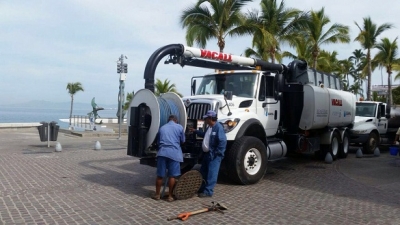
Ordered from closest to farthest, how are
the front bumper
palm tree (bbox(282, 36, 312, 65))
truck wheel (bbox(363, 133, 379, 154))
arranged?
the front bumper
truck wheel (bbox(363, 133, 379, 154))
palm tree (bbox(282, 36, 312, 65))

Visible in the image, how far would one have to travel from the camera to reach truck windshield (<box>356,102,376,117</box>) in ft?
59.7

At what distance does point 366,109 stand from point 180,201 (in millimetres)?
13109

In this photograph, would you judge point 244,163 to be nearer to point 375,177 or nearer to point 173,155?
point 173,155

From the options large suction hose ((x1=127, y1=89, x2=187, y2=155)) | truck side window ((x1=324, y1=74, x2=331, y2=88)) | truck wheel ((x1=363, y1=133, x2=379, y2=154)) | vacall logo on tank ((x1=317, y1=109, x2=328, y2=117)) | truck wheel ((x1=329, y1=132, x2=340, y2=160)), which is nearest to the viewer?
large suction hose ((x1=127, y1=89, x2=187, y2=155))

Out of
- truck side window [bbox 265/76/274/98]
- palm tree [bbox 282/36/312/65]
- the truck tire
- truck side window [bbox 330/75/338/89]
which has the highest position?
palm tree [bbox 282/36/312/65]

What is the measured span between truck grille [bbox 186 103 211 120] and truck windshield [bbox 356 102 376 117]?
36.5ft

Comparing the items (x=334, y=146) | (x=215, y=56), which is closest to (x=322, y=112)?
(x=334, y=146)

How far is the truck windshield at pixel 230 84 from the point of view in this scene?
1044 centimetres

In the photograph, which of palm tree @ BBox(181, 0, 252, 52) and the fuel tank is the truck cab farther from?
palm tree @ BBox(181, 0, 252, 52)

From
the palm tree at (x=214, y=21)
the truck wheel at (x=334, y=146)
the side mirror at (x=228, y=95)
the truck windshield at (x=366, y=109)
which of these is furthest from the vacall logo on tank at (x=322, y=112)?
the palm tree at (x=214, y=21)

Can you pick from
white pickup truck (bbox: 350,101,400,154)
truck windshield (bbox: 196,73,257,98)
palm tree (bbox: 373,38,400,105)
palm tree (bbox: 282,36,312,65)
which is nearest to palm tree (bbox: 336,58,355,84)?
palm tree (bbox: 373,38,400,105)

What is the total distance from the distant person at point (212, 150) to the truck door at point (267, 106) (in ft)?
7.35

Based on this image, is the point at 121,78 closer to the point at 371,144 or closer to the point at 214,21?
the point at 214,21

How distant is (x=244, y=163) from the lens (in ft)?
30.7
